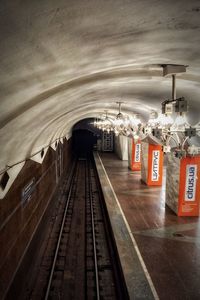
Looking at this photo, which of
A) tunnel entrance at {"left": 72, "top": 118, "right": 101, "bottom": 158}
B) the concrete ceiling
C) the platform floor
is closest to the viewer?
the concrete ceiling

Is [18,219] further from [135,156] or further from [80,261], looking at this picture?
[135,156]

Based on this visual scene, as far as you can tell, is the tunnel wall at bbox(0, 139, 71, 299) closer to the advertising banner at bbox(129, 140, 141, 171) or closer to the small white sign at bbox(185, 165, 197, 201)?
the small white sign at bbox(185, 165, 197, 201)

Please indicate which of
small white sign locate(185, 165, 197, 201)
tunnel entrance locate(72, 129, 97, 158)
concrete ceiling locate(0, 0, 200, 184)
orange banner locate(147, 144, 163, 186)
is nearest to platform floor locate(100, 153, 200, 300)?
small white sign locate(185, 165, 197, 201)

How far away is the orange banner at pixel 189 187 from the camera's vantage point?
921cm

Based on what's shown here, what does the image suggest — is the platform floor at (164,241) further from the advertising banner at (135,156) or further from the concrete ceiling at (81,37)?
the advertising banner at (135,156)

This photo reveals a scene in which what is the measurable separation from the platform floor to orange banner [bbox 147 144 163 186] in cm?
90

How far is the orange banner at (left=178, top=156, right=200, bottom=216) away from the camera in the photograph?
30.2 feet

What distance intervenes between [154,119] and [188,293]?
160 inches

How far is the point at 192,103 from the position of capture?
7230mm

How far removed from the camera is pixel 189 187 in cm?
936

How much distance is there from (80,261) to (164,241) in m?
2.75

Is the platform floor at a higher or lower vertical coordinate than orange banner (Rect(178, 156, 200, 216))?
lower

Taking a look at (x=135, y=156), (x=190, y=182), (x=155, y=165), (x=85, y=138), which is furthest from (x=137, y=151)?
(x=85, y=138)

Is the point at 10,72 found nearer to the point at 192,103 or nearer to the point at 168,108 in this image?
→ the point at 168,108
